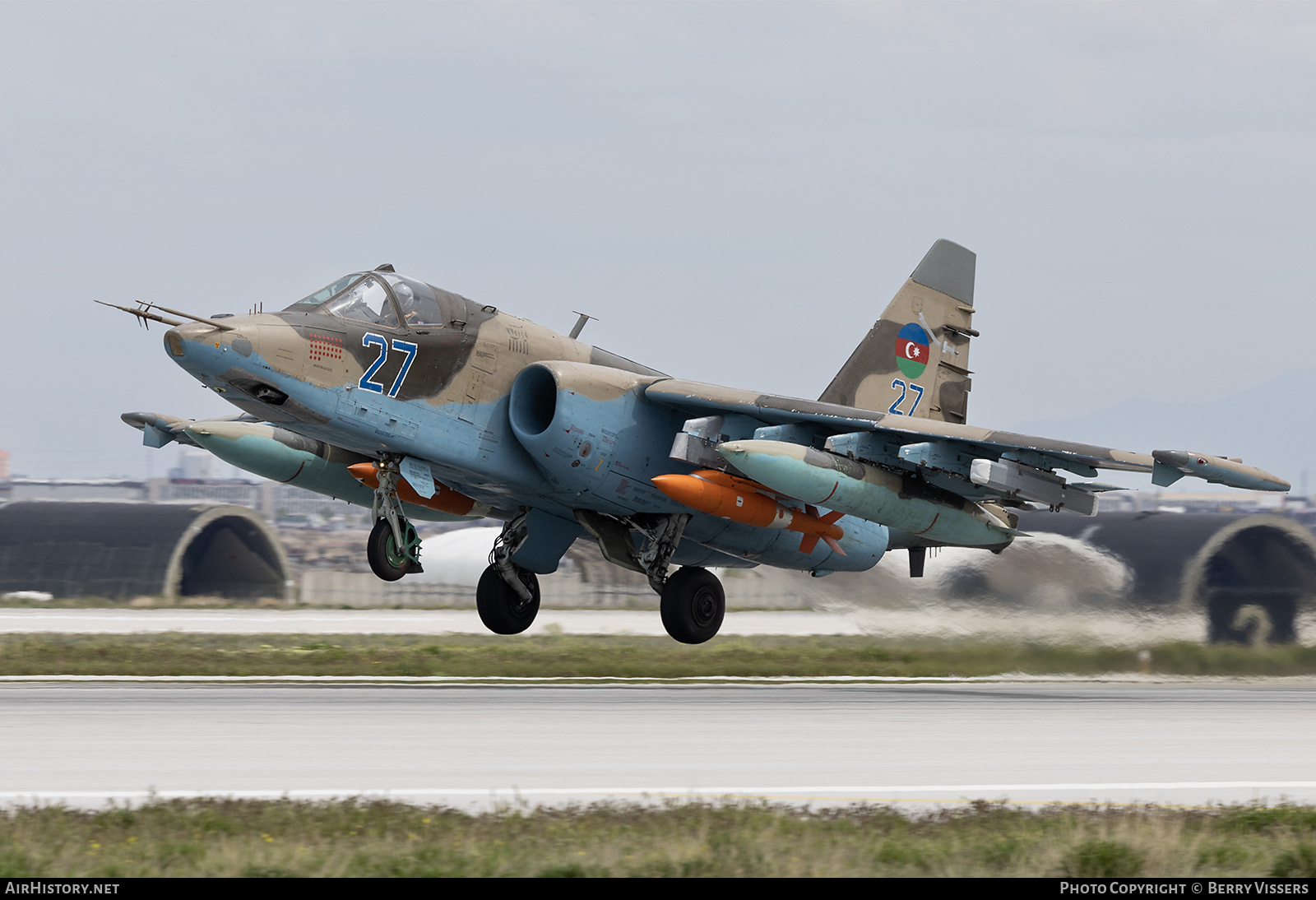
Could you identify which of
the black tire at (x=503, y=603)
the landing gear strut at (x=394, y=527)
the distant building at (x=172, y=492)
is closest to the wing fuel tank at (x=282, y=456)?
the black tire at (x=503, y=603)

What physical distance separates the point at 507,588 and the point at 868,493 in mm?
5681

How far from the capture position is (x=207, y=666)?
58.2ft

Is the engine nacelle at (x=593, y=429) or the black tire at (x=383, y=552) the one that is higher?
the engine nacelle at (x=593, y=429)

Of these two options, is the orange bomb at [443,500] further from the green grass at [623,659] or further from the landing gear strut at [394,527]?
the green grass at [623,659]

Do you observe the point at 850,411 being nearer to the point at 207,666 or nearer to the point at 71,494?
the point at 207,666

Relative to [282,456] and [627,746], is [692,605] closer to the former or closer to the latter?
[282,456]

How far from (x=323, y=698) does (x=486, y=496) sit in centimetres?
456

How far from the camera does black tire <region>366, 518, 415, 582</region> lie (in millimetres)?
16391

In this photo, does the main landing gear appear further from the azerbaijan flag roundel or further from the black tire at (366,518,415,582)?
the azerbaijan flag roundel

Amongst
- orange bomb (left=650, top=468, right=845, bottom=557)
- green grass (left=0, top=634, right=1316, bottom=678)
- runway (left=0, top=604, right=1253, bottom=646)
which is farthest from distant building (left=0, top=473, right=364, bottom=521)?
orange bomb (left=650, top=468, right=845, bottom=557)

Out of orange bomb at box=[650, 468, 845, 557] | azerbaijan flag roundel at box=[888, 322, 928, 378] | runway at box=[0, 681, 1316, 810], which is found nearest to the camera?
runway at box=[0, 681, 1316, 810]

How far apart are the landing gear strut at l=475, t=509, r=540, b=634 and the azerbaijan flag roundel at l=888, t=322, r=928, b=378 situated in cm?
629

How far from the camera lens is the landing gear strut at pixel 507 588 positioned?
1858 centimetres

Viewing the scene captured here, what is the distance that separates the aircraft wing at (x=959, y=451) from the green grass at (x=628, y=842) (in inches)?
322
